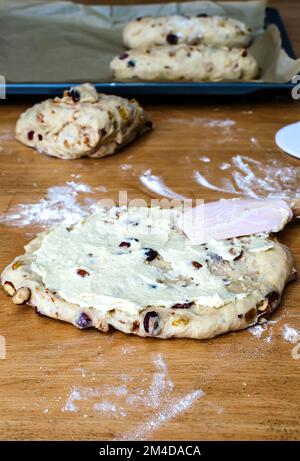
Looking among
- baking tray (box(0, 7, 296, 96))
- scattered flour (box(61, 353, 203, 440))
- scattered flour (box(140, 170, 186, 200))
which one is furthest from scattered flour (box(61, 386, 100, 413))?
baking tray (box(0, 7, 296, 96))

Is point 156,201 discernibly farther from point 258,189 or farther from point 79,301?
point 79,301

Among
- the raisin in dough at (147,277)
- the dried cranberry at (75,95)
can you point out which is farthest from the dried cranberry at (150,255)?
the dried cranberry at (75,95)

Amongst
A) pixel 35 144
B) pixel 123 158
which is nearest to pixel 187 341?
pixel 123 158

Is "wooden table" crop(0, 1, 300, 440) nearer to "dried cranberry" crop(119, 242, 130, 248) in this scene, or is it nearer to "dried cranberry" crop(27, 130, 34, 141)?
"dried cranberry" crop(119, 242, 130, 248)

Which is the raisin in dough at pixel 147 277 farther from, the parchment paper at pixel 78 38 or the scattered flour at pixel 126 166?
the parchment paper at pixel 78 38

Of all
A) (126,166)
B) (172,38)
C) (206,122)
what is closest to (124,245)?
(126,166)
